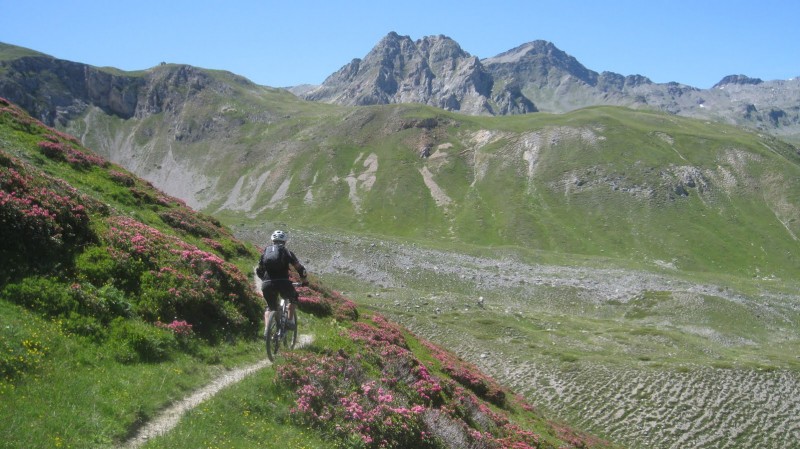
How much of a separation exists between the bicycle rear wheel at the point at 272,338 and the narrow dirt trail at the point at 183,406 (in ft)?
1.16

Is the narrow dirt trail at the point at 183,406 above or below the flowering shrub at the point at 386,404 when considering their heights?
above

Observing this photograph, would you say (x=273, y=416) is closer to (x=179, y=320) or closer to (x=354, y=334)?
(x=179, y=320)

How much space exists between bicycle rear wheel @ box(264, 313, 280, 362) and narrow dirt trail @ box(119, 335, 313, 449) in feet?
1.16

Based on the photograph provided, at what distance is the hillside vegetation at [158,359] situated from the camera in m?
10.8

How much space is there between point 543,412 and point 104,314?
2511cm

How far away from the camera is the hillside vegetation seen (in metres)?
10.8

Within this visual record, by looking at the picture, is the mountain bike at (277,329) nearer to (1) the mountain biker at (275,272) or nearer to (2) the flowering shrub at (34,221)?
(1) the mountain biker at (275,272)

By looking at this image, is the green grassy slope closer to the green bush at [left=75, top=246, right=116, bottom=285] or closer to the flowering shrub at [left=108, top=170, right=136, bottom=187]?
the flowering shrub at [left=108, top=170, right=136, bottom=187]

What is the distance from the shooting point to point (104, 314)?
48.4 feet

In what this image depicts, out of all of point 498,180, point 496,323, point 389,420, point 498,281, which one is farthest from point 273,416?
point 498,180

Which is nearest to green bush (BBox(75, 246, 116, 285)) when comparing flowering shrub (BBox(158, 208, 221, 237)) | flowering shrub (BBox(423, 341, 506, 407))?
flowering shrub (BBox(158, 208, 221, 237))

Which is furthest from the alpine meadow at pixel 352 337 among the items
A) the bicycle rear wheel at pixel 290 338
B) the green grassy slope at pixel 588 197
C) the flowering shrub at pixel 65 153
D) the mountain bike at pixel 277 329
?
the green grassy slope at pixel 588 197

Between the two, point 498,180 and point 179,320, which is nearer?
point 179,320

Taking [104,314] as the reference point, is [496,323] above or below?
below
